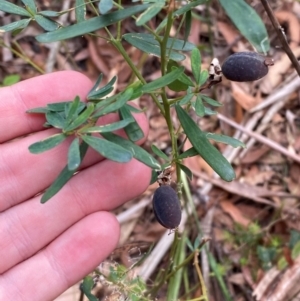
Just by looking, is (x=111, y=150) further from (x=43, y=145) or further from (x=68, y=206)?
(x=68, y=206)

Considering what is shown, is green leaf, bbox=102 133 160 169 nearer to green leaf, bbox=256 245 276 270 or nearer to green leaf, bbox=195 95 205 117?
green leaf, bbox=195 95 205 117

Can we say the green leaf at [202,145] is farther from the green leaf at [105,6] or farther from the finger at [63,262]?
the finger at [63,262]

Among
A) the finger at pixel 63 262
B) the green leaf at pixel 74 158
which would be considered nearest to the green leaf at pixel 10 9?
the green leaf at pixel 74 158

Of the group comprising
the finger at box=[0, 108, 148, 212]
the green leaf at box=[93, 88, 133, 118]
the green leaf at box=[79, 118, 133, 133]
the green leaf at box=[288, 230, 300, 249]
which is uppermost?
the green leaf at box=[93, 88, 133, 118]

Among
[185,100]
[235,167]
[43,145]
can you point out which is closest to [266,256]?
[235,167]

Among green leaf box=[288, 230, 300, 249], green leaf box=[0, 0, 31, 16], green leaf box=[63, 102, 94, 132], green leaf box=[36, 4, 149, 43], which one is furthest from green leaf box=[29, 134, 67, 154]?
green leaf box=[288, 230, 300, 249]

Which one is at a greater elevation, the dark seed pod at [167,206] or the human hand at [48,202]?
the dark seed pod at [167,206]

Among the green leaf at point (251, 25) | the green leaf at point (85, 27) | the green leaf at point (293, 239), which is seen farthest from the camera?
the green leaf at point (293, 239)
